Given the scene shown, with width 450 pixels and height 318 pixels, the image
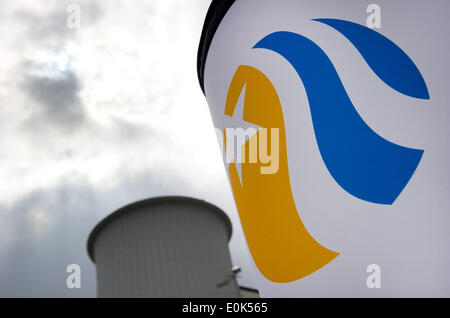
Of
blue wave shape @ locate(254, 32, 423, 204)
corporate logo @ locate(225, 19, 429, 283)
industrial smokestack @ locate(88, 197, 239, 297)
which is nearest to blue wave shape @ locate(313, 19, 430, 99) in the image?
corporate logo @ locate(225, 19, 429, 283)

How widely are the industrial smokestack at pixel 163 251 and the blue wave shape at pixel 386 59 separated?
10572 millimetres

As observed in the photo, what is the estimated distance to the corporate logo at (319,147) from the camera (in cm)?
218

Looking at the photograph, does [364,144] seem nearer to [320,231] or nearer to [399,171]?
[399,171]

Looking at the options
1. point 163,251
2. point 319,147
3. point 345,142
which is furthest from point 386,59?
point 163,251

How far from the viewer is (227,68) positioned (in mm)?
3283

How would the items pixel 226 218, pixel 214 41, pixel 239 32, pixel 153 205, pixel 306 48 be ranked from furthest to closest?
1. pixel 226 218
2. pixel 153 205
3. pixel 214 41
4. pixel 239 32
5. pixel 306 48

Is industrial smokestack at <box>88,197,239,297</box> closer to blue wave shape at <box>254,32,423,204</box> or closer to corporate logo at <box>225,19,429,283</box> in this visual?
corporate logo at <box>225,19,429,283</box>

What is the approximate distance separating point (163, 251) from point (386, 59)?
39.3 feet

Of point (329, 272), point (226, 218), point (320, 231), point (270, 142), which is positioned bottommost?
point (329, 272)

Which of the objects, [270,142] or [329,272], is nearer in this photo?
[329,272]

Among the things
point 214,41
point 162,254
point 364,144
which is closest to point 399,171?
point 364,144

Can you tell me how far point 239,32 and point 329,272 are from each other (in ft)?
7.78

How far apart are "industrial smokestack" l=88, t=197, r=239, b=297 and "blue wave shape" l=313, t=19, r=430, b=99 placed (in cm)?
1057
